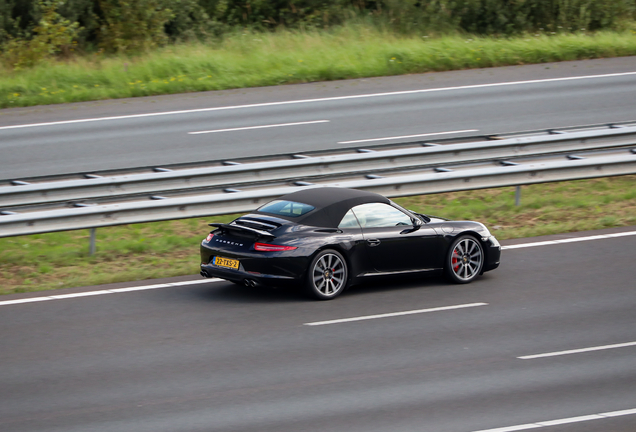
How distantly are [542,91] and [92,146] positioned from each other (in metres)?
11.2

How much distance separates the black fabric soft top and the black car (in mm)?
12

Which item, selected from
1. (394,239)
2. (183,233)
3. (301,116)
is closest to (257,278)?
(394,239)

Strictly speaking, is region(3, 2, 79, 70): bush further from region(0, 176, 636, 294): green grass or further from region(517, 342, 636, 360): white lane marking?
region(517, 342, 636, 360): white lane marking

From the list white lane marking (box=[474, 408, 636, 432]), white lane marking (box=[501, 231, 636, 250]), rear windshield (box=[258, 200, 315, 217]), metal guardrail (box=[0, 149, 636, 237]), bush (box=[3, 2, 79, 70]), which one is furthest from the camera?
bush (box=[3, 2, 79, 70])

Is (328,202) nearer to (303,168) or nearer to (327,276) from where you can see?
(327,276)

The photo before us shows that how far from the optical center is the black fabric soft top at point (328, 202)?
10.4m

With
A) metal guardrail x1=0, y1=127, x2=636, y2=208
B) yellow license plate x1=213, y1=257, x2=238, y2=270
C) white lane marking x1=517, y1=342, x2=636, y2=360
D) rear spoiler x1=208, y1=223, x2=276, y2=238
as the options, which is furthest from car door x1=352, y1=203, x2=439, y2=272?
metal guardrail x1=0, y1=127, x2=636, y2=208

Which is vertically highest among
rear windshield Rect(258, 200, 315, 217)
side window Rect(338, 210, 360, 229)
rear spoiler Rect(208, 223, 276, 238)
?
rear windshield Rect(258, 200, 315, 217)

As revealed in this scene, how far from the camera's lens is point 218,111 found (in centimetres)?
2108

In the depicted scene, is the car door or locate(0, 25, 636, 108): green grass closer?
the car door

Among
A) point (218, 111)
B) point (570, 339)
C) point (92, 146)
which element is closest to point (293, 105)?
point (218, 111)

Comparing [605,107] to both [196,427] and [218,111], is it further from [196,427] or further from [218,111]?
[196,427]

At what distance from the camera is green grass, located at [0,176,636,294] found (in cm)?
1168

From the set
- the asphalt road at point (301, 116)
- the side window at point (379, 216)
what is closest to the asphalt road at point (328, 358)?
the side window at point (379, 216)
